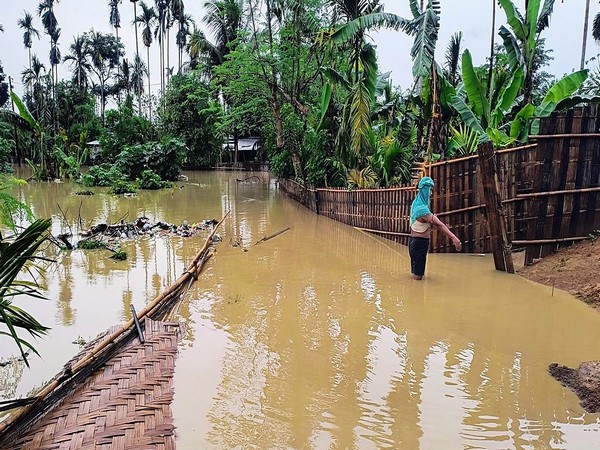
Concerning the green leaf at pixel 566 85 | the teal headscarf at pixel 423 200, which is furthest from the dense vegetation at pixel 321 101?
the teal headscarf at pixel 423 200

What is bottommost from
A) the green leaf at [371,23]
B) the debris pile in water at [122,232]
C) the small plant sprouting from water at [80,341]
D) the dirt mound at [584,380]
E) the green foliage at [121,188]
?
the small plant sprouting from water at [80,341]

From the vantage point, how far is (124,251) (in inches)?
390

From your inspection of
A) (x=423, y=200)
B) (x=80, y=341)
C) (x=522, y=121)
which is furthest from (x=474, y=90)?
(x=80, y=341)

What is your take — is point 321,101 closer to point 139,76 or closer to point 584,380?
point 584,380

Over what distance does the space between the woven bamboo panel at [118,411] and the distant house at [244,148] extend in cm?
3691

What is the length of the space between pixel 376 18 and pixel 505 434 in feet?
33.7

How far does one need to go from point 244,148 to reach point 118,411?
3949 centimetres

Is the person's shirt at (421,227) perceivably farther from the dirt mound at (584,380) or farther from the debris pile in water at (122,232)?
the debris pile in water at (122,232)

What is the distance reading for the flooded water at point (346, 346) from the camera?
362cm

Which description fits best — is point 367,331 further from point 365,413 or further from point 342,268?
point 342,268

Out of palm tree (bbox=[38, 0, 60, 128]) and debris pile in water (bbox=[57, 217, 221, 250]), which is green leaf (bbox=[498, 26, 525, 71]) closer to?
debris pile in water (bbox=[57, 217, 221, 250])

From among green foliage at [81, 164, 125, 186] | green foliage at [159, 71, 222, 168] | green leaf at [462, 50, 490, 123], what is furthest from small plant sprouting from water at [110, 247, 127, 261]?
green foliage at [159, 71, 222, 168]

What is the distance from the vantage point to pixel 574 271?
287 inches

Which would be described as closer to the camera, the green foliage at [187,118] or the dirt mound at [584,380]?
the dirt mound at [584,380]
